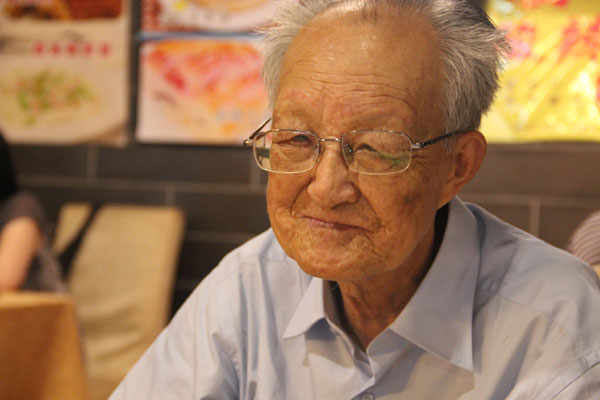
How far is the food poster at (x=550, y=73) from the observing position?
298 cm

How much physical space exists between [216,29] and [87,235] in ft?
3.99

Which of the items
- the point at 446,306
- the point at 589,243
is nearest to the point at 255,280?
the point at 446,306

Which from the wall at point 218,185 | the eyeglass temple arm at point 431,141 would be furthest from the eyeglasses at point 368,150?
the wall at point 218,185

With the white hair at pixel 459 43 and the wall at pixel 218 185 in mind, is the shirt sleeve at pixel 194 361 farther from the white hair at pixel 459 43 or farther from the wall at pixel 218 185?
the wall at pixel 218 185

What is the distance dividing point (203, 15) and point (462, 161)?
2.60m

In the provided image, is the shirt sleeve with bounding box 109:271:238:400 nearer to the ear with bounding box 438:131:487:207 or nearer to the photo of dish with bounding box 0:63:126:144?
the ear with bounding box 438:131:487:207

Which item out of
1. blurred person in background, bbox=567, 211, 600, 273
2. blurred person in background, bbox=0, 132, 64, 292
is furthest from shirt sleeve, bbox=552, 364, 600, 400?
blurred person in background, bbox=0, 132, 64, 292

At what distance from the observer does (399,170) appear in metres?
1.08

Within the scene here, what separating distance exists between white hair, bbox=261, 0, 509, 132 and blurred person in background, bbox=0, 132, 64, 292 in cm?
195

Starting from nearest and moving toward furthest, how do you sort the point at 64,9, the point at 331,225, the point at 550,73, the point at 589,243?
1. the point at 331,225
2. the point at 589,243
3. the point at 550,73
4. the point at 64,9

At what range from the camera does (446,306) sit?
1.17 metres

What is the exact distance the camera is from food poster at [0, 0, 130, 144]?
3707mm

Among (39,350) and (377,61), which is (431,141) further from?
(39,350)

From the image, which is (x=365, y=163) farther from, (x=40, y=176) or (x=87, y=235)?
(x=40, y=176)
